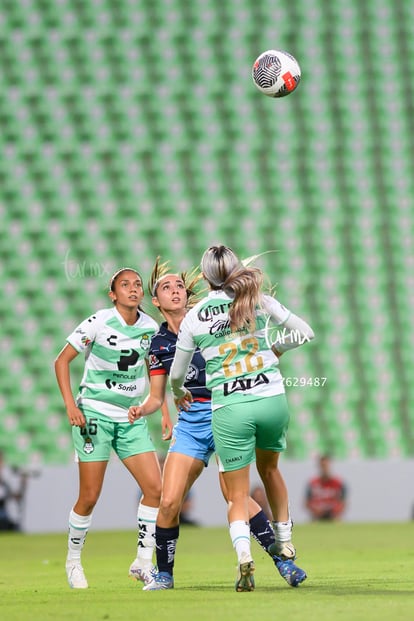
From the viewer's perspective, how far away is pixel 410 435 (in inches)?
631

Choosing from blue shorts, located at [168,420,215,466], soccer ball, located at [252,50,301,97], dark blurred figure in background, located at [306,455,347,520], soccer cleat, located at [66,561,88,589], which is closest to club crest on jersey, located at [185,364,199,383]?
blue shorts, located at [168,420,215,466]

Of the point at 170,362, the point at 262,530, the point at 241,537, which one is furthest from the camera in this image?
the point at 170,362

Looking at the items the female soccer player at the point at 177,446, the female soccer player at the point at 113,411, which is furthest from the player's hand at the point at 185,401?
the female soccer player at the point at 113,411

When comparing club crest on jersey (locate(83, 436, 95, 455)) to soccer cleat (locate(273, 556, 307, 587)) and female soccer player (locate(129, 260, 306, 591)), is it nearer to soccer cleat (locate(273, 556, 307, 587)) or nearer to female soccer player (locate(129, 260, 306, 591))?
female soccer player (locate(129, 260, 306, 591))

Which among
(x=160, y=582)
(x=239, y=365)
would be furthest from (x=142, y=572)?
(x=239, y=365)

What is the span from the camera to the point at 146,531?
21.1ft

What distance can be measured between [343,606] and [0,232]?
41.9 ft

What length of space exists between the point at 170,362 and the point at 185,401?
0.96 feet

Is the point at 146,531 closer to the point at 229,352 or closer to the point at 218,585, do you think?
the point at 218,585

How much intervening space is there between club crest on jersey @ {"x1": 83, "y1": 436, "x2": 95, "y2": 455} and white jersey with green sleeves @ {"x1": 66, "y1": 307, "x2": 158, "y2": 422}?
0.56 ft

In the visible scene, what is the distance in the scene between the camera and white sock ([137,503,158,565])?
639 cm

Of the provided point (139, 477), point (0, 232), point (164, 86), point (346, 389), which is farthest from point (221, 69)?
point (139, 477)

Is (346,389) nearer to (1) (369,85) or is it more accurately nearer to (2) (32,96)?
(1) (369,85)

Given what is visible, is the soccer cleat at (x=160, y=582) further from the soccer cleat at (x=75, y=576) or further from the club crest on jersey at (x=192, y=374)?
the club crest on jersey at (x=192, y=374)
